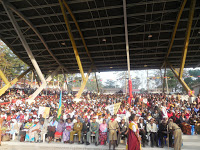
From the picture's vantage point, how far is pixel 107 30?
18672mm

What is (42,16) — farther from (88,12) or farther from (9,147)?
(9,147)

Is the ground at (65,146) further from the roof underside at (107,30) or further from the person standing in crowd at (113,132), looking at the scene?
the roof underside at (107,30)

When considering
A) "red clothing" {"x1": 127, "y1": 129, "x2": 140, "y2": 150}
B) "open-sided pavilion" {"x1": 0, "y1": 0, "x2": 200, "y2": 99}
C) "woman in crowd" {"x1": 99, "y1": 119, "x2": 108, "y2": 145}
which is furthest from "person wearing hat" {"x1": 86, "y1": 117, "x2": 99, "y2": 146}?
"open-sided pavilion" {"x1": 0, "y1": 0, "x2": 200, "y2": 99}

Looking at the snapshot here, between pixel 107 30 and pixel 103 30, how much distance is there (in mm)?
482

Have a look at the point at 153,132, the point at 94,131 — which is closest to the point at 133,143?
the point at 153,132

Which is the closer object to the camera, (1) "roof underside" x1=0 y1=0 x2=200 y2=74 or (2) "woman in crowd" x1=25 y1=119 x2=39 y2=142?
(2) "woman in crowd" x1=25 y1=119 x2=39 y2=142

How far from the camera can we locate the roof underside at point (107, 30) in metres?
15.6

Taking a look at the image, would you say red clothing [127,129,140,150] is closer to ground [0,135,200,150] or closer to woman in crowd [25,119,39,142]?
ground [0,135,200,150]

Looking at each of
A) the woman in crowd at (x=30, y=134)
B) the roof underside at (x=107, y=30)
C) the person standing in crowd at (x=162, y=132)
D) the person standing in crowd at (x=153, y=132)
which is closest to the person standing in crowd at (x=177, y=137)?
the person standing in crowd at (x=162, y=132)

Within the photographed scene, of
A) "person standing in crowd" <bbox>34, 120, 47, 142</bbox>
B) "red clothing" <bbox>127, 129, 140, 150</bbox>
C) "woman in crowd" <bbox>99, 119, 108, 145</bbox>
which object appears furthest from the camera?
"person standing in crowd" <bbox>34, 120, 47, 142</bbox>

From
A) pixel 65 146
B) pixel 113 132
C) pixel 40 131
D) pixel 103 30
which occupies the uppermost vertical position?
pixel 103 30

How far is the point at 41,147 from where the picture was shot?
7.23 m

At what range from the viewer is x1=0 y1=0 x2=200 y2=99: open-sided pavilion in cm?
1548

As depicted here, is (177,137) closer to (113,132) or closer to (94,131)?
(113,132)
